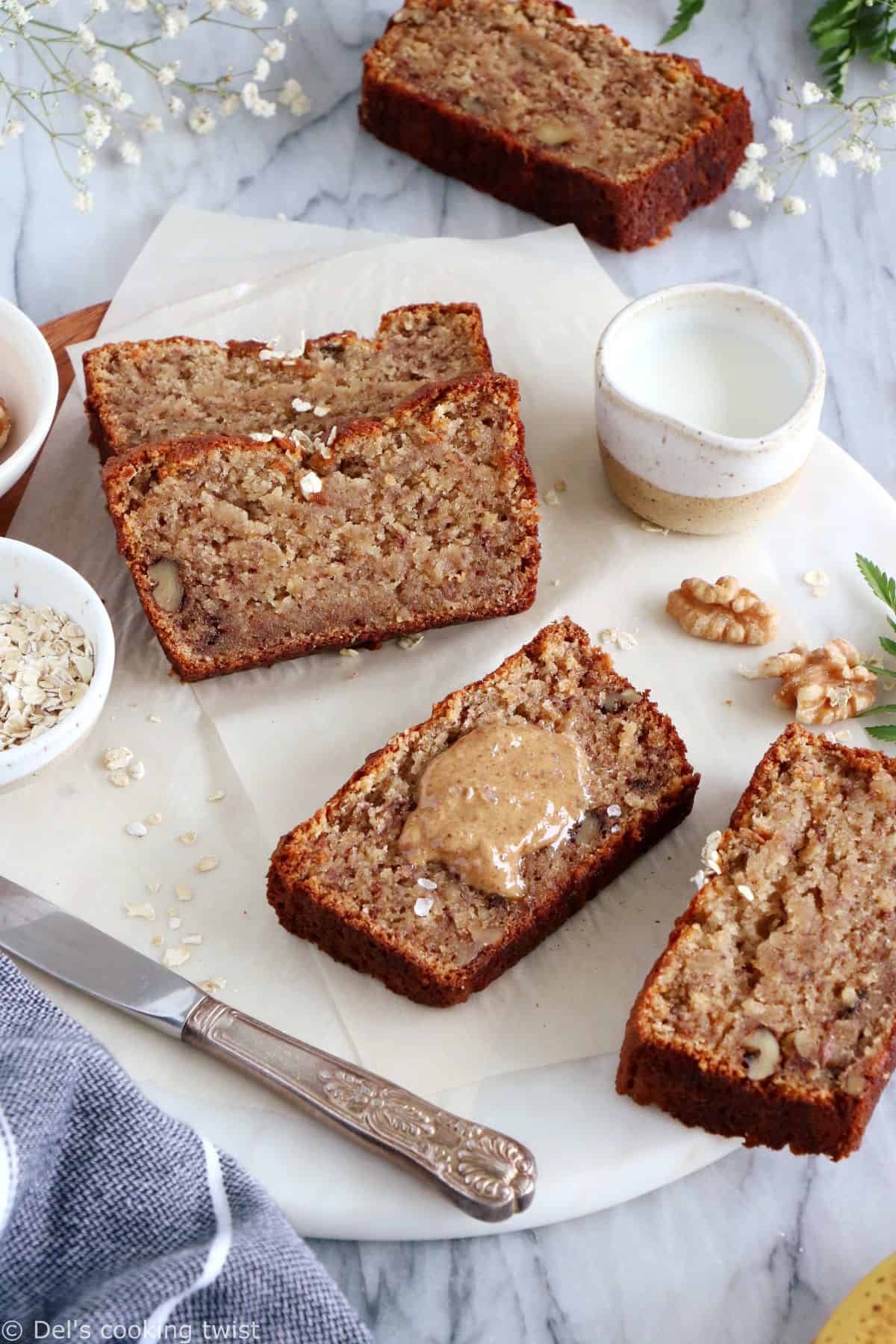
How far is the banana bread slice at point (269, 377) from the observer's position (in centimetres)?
394

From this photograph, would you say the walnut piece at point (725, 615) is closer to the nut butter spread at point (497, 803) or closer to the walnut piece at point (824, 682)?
the walnut piece at point (824, 682)

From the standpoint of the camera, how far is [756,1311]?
312 centimetres

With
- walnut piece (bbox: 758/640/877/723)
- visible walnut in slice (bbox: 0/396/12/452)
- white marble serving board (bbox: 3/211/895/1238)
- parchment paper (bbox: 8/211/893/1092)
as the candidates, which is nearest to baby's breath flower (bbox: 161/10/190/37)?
parchment paper (bbox: 8/211/893/1092)

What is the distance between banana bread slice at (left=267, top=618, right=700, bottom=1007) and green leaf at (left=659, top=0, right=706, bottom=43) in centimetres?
263

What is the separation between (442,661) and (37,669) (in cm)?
105

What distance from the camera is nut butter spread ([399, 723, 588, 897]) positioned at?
3330 millimetres

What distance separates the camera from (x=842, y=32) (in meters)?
5.21

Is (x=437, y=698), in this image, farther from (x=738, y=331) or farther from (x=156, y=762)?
(x=738, y=331)

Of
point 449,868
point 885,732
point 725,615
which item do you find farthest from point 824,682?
point 449,868

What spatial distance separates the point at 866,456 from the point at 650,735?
1.50 meters

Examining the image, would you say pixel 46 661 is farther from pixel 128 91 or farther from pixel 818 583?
pixel 128 91

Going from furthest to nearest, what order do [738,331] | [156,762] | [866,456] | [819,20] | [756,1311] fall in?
Result: [819,20], [866,456], [738,331], [156,762], [756,1311]

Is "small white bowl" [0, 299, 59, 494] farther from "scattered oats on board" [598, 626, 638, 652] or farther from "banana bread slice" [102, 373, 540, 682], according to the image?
"scattered oats on board" [598, 626, 638, 652]

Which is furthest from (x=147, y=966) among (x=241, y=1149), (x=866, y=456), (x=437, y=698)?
(x=866, y=456)
